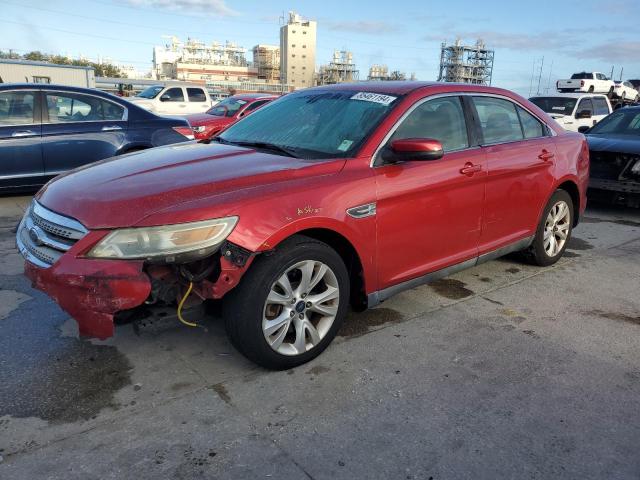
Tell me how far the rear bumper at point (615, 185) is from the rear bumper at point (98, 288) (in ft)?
22.6

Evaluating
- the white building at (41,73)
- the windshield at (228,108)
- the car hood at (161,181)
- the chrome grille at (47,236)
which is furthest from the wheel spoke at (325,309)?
the white building at (41,73)

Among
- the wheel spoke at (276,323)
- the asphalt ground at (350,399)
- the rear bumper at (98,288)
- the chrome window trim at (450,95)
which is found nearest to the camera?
the asphalt ground at (350,399)

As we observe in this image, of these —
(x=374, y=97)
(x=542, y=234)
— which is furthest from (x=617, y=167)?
(x=374, y=97)

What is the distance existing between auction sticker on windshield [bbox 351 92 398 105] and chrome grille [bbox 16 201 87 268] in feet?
6.93

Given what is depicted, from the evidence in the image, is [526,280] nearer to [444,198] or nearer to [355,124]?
[444,198]

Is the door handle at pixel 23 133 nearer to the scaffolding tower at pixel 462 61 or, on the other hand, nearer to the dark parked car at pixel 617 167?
the dark parked car at pixel 617 167

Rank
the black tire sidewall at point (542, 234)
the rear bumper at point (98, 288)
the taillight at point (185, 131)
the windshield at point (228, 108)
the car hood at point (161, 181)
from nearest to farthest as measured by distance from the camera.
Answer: the rear bumper at point (98, 288) → the car hood at point (161, 181) → the black tire sidewall at point (542, 234) → the taillight at point (185, 131) → the windshield at point (228, 108)

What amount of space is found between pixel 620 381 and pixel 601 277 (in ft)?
6.95

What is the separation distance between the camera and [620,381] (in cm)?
305

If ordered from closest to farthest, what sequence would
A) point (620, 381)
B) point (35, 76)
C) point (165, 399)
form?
point (165, 399)
point (620, 381)
point (35, 76)

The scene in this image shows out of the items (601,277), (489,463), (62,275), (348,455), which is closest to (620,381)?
(489,463)

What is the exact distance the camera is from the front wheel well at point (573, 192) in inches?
199

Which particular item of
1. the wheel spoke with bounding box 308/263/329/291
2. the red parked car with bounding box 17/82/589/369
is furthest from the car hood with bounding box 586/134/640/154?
the wheel spoke with bounding box 308/263/329/291

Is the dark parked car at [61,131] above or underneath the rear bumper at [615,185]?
above
